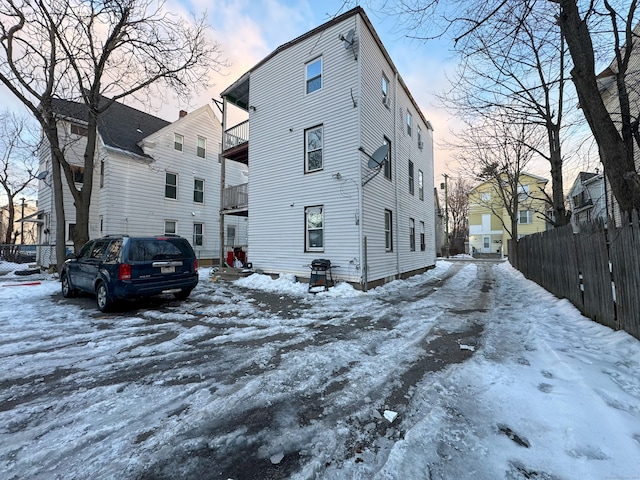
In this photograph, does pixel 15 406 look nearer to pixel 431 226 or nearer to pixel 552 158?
pixel 552 158

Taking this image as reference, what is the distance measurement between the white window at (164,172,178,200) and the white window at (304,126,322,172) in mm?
10921

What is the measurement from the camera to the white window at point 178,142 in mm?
17719

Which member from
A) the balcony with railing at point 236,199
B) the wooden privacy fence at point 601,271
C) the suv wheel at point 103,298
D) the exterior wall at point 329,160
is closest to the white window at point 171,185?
the balcony with railing at point 236,199

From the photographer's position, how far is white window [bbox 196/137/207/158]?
1905 cm

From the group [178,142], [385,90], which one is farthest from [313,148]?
[178,142]

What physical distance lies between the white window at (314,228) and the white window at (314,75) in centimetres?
461

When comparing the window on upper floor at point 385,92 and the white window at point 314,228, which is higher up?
the window on upper floor at point 385,92

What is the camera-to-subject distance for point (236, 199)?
13.5 m

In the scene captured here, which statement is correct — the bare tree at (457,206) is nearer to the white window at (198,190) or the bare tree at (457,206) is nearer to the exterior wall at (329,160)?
the exterior wall at (329,160)

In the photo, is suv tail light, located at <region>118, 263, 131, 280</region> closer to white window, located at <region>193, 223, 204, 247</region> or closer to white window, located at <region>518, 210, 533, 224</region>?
white window, located at <region>193, 223, 204, 247</region>

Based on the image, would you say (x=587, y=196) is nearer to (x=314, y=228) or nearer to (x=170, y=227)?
(x=314, y=228)

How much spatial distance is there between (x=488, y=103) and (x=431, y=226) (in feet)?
31.8

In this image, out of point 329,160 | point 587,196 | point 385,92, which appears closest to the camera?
point 329,160

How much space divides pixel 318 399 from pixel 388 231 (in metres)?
9.34
